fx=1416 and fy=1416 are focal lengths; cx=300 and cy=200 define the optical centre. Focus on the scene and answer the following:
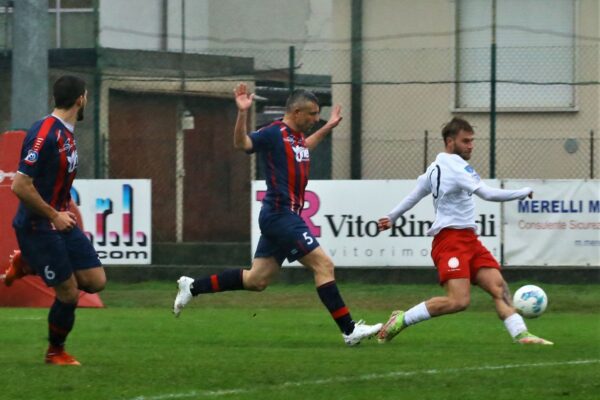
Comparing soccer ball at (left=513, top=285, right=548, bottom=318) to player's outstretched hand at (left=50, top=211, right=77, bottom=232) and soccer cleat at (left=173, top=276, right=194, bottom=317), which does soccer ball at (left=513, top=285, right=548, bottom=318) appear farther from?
player's outstretched hand at (left=50, top=211, right=77, bottom=232)

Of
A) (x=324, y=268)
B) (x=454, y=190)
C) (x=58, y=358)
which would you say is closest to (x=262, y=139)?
(x=324, y=268)

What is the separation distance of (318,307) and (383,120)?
6.62m

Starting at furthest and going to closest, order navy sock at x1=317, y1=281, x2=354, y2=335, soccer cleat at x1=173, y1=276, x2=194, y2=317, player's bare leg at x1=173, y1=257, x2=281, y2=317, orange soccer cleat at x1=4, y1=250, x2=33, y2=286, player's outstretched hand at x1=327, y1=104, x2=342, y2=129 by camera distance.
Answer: player's outstretched hand at x1=327, y1=104, x2=342, y2=129, soccer cleat at x1=173, y1=276, x2=194, y2=317, player's bare leg at x1=173, y1=257, x2=281, y2=317, navy sock at x1=317, y1=281, x2=354, y2=335, orange soccer cleat at x1=4, y1=250, x2=33, y2=286

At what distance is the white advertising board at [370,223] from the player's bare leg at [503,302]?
291 inches

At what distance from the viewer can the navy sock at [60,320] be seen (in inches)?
352

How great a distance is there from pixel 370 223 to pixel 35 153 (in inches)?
383

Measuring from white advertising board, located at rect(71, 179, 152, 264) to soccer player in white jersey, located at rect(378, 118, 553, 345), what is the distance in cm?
842

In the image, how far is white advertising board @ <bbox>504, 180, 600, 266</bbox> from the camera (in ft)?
58.3

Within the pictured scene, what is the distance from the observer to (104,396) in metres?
7.57

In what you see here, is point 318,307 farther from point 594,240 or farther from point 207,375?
point 207,375

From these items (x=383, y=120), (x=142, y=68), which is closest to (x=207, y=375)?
(x=383, y=120)

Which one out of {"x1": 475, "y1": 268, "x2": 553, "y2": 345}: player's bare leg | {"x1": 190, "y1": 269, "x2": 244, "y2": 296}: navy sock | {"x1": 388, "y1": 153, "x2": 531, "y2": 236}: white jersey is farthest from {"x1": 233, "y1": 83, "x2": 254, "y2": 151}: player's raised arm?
{"x1": 475, "y1": 268, "x2": 553, "y2": 345}: player's bare leg

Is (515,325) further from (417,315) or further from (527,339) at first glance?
(417,315)

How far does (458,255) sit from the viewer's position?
10.2 m
